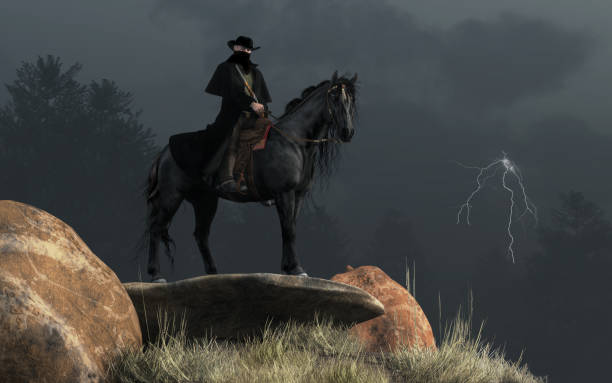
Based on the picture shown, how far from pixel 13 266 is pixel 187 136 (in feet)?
12.6

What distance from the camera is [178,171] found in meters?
9.22

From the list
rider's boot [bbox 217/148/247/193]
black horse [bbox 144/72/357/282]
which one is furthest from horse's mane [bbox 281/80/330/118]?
rider's boot [bbox 217/148/247/193]

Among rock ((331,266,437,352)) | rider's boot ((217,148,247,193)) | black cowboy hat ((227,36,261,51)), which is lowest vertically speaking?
rock ((331,266,437,352))

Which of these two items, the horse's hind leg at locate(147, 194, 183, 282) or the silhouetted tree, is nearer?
the horse's hind leg at locate(147, 194, 183, 282)

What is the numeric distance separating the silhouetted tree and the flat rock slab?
34995mm

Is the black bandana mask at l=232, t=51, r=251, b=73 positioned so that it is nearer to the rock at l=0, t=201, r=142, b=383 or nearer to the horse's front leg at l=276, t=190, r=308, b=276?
the horse's front leg at l=276, t=190, r=308, b=276

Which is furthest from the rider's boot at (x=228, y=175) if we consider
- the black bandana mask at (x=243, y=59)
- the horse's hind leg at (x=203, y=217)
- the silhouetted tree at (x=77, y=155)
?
the silhouetted tree at (x=77, y=155)

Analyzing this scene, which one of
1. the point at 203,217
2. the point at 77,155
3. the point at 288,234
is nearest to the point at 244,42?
the point at 203,217

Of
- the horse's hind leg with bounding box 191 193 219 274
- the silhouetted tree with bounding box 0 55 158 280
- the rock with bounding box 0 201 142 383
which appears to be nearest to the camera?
the rock with bounding box 0 201 142 383

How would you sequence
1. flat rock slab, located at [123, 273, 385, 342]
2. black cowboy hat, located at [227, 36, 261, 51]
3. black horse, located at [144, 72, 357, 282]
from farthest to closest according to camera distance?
black cowboy hat, located at [227, 36, 261, 51]
black horse, located at [144, 72, 357, 282]
flat rock slab, located at [123, 273, 385, 342]

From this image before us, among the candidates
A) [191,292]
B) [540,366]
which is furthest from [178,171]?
[540,366]

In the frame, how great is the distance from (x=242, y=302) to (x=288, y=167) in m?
1.84

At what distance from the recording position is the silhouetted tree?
1681 inches

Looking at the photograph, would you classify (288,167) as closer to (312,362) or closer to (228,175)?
(228,175)
